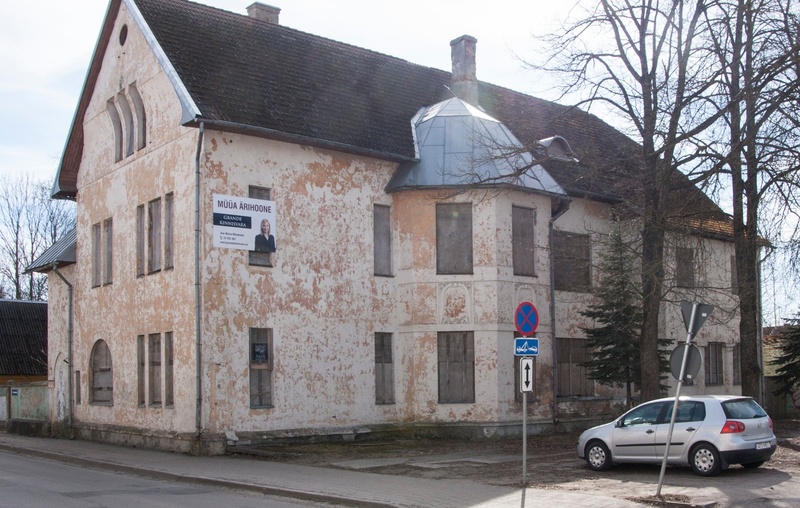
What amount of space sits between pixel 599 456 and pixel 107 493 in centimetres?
874


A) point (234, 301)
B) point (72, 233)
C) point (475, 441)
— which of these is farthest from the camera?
point (72, 233)

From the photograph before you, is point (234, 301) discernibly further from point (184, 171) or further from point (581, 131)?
point (581, 131)

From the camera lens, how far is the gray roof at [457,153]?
23797mm

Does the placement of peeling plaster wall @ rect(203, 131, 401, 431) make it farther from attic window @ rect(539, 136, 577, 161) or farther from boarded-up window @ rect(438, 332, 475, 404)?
attic window @ rect(539, 136, 577, 161)

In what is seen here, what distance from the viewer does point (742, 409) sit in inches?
613

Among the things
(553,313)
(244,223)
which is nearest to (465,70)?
(553,313)

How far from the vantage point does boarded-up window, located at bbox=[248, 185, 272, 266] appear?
2167cm

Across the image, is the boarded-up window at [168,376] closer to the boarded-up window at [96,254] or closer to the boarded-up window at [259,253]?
the boarded-up window at [259,253]

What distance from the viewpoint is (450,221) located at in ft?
79.0

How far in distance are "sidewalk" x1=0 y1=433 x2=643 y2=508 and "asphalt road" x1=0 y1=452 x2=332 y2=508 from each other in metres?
0.32

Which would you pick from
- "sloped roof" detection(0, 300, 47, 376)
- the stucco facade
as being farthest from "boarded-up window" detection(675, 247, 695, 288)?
"sloped roof" detection(0, 300, 47, 376)

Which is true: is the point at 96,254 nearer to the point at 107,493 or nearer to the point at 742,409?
the point at 107,493

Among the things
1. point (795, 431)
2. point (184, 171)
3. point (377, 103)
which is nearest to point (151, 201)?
point (184, 171)

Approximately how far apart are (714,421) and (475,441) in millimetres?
8321
